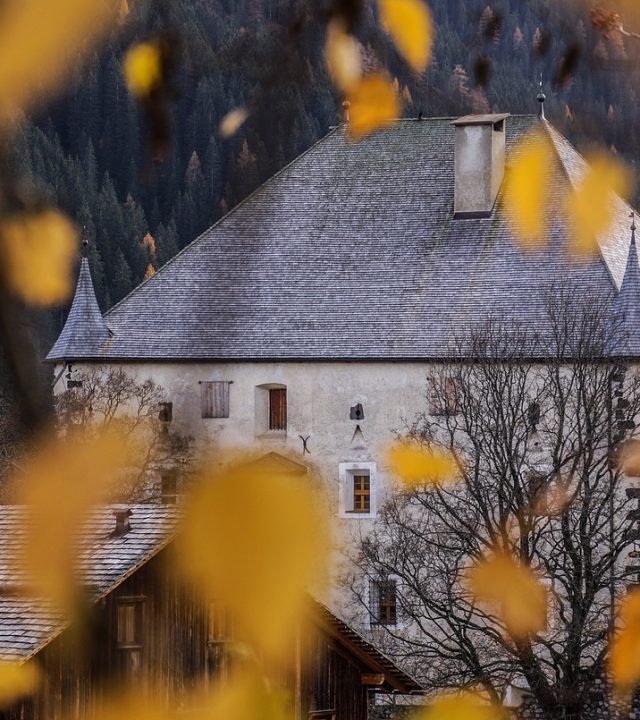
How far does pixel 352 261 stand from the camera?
104 feet

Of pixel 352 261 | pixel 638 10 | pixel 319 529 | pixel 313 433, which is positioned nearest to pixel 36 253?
pixel 319 529

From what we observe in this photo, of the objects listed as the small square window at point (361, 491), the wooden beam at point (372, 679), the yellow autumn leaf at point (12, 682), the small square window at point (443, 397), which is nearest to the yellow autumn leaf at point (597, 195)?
the yellow autumn leaf at point (12, 682)

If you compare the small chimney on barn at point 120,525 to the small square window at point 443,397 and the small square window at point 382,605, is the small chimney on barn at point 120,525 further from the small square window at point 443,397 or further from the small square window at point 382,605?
the small square window at point 382,605

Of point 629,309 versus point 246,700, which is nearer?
point 246,700

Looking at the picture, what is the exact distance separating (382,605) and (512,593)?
14804mm

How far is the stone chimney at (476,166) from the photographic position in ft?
98.6

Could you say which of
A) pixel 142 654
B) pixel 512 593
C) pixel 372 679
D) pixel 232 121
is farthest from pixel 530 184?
pixel 372 679

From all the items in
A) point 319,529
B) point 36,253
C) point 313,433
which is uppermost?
point 313,433

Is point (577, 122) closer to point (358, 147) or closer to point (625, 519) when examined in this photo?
point (625, 519)

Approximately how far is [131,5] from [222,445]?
1.79ft

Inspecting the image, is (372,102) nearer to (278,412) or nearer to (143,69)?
(143,69)

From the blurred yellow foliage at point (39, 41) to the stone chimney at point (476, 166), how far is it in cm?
2768

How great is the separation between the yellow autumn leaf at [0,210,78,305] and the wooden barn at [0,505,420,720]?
0.28 m

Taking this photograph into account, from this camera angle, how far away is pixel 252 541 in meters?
2.22
